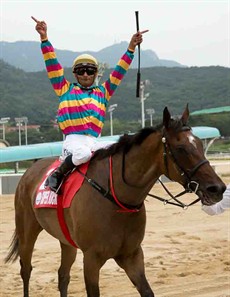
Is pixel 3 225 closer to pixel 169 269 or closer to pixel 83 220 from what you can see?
pixel 169 269

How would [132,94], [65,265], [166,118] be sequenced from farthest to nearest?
[132,94] < [65,265] < [166,118]

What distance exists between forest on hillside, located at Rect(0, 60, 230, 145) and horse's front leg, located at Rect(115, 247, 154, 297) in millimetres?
81571

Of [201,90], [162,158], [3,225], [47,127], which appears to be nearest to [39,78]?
[201,90]

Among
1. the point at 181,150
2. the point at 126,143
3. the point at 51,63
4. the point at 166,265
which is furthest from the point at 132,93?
the point at 181,150

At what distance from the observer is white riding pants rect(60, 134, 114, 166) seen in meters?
4.47

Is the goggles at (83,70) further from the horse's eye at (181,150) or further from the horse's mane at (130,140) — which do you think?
the horse's eye at (181,150)

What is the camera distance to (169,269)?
7.16 meters

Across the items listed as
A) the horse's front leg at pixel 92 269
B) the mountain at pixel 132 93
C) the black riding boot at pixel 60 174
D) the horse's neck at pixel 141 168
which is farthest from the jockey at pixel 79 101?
the mountain at pixel 132 93

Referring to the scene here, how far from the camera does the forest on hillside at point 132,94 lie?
3767 inches

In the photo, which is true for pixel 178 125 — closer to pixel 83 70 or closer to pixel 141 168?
pixel 141 168

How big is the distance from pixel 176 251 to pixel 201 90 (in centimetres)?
10329

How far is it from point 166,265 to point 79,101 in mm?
3578

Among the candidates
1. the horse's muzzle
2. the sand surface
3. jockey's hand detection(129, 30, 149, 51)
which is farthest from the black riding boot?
the sand surface

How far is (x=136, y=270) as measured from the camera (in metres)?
4.28
